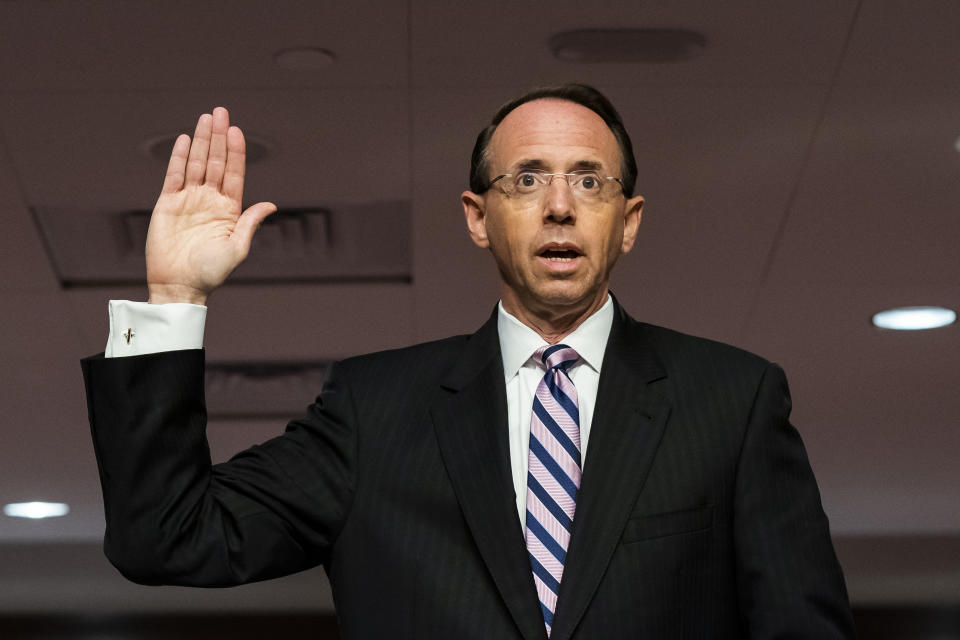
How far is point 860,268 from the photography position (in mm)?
4395

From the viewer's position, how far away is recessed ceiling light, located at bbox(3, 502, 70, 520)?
7016 mm

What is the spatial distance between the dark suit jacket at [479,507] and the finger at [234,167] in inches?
8.7

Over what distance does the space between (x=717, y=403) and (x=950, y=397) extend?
4284 mm

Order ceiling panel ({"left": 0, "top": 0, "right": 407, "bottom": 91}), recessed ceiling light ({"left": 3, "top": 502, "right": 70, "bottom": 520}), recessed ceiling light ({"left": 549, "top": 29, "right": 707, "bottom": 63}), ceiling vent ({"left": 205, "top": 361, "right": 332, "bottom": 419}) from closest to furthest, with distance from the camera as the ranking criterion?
ceiling panel ({"left": 0, "top": 0, "right": 407, "bottom": 91}) → recessed ceiling light ({"left": 549, "top": 29, "right": 707, "bottom": 63}) → ceiling vent ({"left": 205, "top": 361, "right": 332, "bottom": 419}) → recessed ceiling light ({"left": 3, "top": 502, "right": 70, "bottom": 520})

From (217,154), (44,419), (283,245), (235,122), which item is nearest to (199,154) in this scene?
(217,154)

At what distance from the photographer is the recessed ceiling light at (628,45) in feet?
10.4

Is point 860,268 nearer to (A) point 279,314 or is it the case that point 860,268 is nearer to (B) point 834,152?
(B) point 834,152

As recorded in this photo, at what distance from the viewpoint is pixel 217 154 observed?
5.41 ft

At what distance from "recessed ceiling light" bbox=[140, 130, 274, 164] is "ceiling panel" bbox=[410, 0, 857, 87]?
477 mm

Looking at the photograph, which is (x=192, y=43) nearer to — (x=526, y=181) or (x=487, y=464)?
(x=526, y=181)

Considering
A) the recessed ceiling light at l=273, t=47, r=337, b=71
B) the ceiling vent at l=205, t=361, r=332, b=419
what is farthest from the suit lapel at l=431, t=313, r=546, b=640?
the ceiling vent at l=205, t=361, r=332, b=419

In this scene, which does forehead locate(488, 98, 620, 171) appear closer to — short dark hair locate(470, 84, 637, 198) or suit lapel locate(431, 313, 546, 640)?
short dark hair locate(470, 84, 637, 198)

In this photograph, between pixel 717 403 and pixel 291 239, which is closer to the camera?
pixel 717 403

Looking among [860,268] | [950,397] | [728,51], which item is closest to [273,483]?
[728,51]
